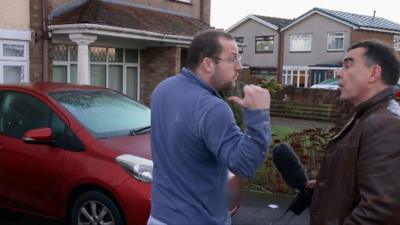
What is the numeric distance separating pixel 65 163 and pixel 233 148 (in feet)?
10.7

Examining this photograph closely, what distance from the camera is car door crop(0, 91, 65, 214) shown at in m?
5.15

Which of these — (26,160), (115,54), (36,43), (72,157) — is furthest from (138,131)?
(115,54)

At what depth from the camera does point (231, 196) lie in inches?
102

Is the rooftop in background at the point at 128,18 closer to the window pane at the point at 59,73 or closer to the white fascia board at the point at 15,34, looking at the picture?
the white fascia board at the point at 15,34

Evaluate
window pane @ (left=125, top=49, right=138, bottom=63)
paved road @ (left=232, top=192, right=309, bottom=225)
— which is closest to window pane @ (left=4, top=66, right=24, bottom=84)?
window pane @ (left=125, top=49, right=138, bottom=63)

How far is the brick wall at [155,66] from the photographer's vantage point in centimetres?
1524

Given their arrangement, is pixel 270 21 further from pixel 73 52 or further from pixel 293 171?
pixel 293 171

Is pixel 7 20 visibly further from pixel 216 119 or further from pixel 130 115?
pixel 216 119

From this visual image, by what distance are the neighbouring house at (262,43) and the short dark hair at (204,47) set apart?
43.8 m

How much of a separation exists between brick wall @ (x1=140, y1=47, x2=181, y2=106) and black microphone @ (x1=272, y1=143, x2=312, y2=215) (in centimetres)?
1277

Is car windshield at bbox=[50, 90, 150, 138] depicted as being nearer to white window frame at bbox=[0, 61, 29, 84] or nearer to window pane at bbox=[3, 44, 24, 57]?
white window frame at bbox=[0, 61, 29, 84]

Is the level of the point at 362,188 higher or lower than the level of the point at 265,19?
lower

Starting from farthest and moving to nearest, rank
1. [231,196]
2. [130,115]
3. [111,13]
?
[111,13] < [130,115] < [231,196]

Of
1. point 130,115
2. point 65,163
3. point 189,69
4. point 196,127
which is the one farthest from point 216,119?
point 130,115
